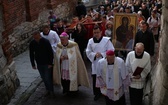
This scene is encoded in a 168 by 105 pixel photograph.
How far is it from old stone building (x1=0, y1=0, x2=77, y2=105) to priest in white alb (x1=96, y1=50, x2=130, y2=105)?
97.1 inches

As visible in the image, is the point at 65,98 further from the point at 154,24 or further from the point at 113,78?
the point at 154,24

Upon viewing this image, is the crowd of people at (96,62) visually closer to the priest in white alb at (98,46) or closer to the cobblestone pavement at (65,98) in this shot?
the priest in white alb at (98,46)

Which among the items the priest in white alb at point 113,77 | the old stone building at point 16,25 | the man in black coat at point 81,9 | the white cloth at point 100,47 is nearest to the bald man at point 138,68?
the priest in white alb at point 113,77

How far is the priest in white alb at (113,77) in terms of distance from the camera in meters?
6.55

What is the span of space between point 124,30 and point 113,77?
3.89 meters

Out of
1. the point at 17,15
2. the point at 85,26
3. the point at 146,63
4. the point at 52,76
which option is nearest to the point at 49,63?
the point at 52,76

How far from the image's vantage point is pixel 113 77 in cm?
660

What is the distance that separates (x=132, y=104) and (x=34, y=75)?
3610 millimetres

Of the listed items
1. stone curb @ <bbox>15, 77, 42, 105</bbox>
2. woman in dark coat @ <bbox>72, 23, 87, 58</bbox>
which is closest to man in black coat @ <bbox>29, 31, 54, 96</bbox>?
stone curb @ <bbox>15, 77, 42, 105</bbox>

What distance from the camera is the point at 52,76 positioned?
832 centimetres

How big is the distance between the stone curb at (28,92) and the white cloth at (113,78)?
2214 millimetres

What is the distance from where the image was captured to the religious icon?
10.1 m

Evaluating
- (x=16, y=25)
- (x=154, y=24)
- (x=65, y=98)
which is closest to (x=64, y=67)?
(x=65, y=98)

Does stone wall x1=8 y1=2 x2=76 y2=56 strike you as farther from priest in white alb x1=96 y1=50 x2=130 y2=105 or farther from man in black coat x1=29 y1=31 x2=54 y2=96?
priest in white alb x1=96 y1=50 x2=130 y2=105
